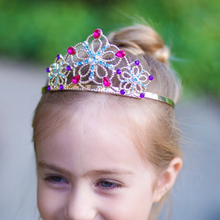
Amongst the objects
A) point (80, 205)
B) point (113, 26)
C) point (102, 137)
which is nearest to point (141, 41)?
point (102, 137)

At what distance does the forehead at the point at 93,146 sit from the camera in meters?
1.23

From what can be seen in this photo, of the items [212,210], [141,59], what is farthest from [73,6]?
[141,59]

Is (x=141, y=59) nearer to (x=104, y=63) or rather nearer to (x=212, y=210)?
(x=104, y=63)

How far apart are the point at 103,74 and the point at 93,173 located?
0.41 m

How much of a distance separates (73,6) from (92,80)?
14.6 feet

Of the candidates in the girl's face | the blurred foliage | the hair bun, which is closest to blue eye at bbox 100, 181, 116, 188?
the girl's face

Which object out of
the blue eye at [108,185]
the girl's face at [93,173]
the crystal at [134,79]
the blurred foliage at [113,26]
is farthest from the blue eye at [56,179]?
the blurred foliage at [113,26]

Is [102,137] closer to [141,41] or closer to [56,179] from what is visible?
[56,179]

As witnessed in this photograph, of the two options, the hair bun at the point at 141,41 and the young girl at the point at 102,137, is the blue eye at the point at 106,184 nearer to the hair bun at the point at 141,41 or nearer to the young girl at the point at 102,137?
the young girl at the point at 102,137

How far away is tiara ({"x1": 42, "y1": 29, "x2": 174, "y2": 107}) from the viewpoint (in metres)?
1.32

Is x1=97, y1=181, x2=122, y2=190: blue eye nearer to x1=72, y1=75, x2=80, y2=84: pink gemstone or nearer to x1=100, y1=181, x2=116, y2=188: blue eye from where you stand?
x1=100, y1=181, x2=116, y2=188: blue eye

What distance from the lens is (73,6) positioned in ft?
17.8

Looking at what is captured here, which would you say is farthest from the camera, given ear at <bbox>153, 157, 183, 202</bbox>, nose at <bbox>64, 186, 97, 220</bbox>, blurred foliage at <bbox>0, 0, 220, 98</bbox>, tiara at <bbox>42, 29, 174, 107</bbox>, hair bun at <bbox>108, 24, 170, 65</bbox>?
blurred foliage at <bbox>0, 0, 220, 98</bbox>

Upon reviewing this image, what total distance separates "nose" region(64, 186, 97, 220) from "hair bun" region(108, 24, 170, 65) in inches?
29.0
